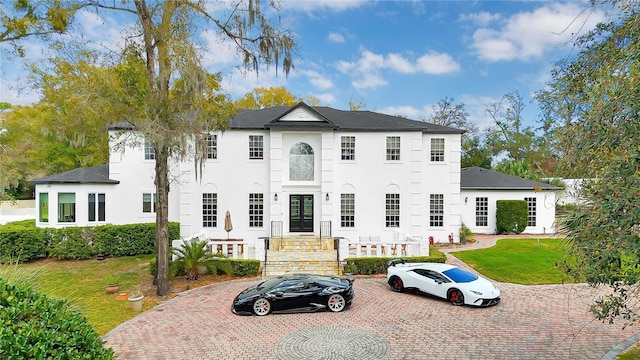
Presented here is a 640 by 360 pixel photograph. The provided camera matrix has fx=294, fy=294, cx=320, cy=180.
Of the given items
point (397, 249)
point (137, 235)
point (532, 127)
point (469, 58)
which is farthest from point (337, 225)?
point (532, 127)

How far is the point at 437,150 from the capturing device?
1838cm

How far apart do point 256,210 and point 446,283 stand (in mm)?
11182

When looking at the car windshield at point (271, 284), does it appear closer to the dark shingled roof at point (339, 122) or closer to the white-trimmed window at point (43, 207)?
the dark shingled roof at point (339, 122)

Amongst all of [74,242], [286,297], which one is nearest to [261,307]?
[286,297]

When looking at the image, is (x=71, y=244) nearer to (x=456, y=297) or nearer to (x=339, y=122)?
(x=339, y=122)

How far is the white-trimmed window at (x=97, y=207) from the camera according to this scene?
57.1ft

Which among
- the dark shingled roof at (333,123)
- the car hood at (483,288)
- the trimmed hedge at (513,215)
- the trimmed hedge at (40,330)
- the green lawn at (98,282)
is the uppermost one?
the dark shingled roof at (333,123)

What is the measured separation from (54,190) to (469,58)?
28.5m

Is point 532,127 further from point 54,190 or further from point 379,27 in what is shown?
point 54,190

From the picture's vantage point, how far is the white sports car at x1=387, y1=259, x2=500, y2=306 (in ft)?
30.7

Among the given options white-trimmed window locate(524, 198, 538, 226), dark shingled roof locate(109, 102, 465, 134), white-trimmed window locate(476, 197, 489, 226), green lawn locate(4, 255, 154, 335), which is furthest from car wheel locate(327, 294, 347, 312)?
white-trimmed window locate(524, 198, 538, 226)

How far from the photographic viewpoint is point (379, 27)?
61.3ft

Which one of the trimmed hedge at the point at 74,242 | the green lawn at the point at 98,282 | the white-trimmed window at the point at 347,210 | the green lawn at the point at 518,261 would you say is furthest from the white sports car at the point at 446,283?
the trimmed hedge at the point at 74,242

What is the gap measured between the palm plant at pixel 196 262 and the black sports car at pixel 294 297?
3.48m
